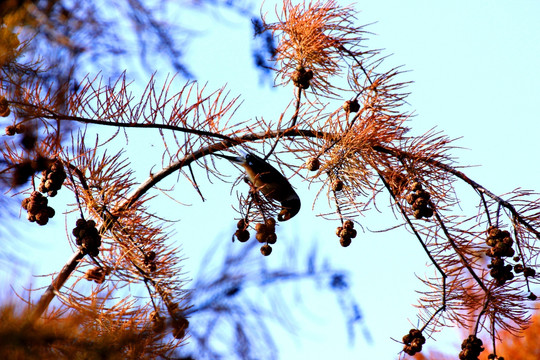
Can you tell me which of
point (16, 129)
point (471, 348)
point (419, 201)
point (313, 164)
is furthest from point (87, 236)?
point (471, 348)

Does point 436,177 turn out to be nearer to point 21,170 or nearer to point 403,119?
point 403,119

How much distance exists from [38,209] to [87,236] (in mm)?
72

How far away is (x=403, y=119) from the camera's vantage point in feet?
2.86

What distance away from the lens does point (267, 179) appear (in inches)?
31.1

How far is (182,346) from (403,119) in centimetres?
44

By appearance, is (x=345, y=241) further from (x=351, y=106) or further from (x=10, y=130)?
(x=10, y=130)

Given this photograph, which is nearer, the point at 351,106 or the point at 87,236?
the point at 87,236

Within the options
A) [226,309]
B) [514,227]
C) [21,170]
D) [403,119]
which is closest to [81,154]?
Result: [21,170]

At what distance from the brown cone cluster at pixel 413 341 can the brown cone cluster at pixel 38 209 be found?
0.51m

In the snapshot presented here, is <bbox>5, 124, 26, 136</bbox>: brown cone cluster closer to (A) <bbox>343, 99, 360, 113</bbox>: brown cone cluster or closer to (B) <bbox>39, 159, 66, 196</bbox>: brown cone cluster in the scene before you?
(B) <bbox>39, 159, 66, 196</bbox>: brown cone cluster

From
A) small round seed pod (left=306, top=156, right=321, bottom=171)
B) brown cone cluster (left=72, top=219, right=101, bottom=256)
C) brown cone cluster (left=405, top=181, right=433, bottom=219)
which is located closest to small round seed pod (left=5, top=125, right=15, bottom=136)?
brown cone cluster (left=72, top=219, right=101, bottom=256)

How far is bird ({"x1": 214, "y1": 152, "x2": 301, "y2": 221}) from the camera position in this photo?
30.9 inches

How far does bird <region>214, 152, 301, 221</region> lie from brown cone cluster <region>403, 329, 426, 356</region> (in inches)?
10.0

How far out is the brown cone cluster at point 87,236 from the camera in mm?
718
